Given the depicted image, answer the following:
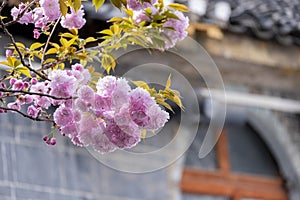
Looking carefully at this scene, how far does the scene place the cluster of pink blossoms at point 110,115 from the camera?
6.18 feet

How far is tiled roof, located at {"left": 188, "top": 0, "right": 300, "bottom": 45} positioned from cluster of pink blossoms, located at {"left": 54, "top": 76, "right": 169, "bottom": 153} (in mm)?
2559

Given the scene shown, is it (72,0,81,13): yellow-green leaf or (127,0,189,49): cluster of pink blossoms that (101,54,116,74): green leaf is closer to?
(127,0,189,49): cluster of pink blossoms

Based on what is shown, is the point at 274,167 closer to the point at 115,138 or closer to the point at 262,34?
the point at 262,34

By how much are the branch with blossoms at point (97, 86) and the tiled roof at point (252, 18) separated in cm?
232

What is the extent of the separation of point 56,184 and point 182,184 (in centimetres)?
90

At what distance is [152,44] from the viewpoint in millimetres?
2160

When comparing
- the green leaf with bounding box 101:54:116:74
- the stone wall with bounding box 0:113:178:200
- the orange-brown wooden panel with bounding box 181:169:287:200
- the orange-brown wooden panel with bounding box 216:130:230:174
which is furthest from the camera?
the orange-brown wooden panel with bounding box 216:130:230:174

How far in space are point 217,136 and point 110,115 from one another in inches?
124

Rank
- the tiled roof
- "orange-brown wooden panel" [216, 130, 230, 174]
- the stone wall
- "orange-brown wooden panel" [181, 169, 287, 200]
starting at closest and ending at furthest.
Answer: the stone wall < the tiled roof < "orange-brown wooden panel" [181, 169, 287, 200] < "orange-brown wooden panel" [216, 130, 230, 174]

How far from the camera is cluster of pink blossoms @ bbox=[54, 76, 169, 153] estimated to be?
6.18ft

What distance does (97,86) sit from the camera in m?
1.92

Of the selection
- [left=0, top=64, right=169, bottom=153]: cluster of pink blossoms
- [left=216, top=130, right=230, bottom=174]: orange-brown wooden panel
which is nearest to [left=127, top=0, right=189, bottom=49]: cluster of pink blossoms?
[left=0, top=64, right=169, bottom=153]: cluster of pink blossoms

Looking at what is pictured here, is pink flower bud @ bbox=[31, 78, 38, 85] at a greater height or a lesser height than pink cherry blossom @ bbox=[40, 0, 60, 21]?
lesser

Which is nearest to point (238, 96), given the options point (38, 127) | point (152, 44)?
point (38, 127)
